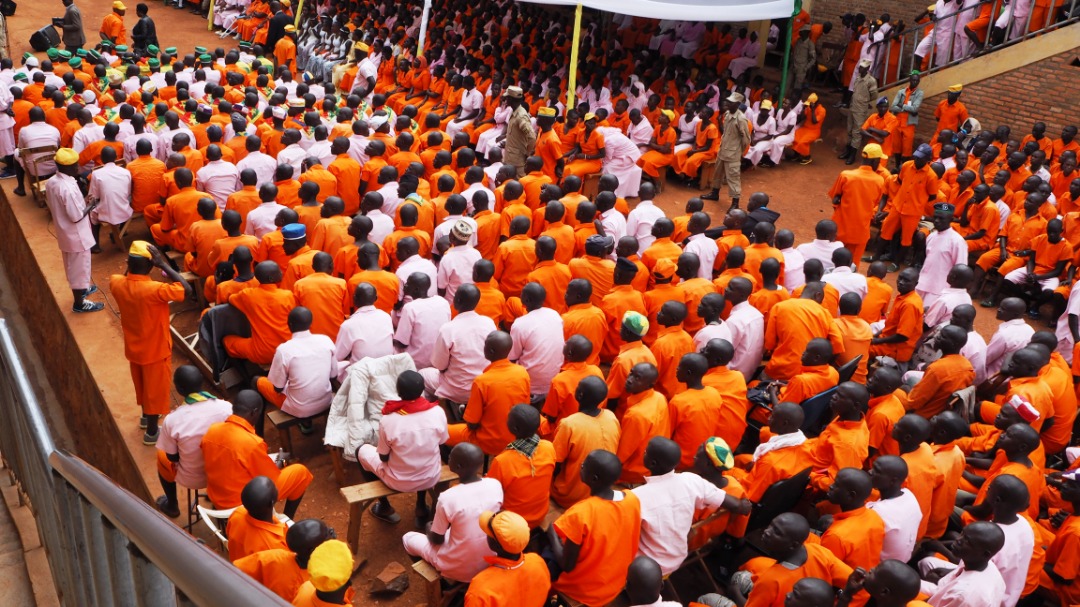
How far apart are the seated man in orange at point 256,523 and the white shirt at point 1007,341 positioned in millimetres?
6336

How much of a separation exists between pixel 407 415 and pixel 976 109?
1291cm

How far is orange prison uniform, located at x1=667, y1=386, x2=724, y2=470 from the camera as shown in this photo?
6.17 m

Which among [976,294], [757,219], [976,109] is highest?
[976,109]

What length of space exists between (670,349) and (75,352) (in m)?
6.03

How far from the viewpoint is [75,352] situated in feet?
28.7

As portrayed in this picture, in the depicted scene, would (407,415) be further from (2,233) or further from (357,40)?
(357,40)

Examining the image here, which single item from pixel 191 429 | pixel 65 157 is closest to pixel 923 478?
pixel 191 429

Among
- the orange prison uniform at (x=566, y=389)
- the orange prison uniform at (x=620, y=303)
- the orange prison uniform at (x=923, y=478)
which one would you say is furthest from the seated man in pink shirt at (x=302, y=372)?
the orange prison uniform at (x=923, y=478)

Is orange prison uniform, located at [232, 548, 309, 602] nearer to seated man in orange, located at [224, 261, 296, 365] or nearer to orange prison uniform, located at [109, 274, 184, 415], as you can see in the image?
orange prison uniform, located at [109, 274, 184, 415]

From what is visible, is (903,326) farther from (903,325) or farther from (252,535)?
(252,535)

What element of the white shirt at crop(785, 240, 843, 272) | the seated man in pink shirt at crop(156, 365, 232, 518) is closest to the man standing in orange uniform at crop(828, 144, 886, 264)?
the white shirt at crop(785, 240, 843, 272)

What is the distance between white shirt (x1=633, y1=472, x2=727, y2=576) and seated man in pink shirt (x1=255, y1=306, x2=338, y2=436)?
9.20 feet

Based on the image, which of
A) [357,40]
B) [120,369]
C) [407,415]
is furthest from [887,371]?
[357,40]

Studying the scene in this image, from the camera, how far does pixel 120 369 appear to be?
8141 mm
